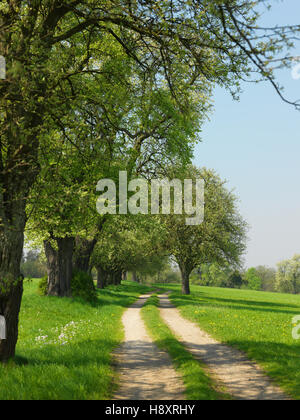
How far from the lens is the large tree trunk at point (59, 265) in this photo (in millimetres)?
25578

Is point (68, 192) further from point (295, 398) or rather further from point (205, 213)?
point (205, 213)

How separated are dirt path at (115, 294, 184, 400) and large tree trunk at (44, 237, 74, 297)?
466 inches

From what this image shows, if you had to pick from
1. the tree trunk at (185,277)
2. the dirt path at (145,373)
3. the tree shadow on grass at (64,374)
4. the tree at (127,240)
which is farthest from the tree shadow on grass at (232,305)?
the tree shadow on grass at (64,374)

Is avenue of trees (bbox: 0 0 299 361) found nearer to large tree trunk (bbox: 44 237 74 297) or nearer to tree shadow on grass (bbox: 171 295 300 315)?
large tree trunk (bbox: 44 237 74 297)

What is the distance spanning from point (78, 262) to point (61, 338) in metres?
17.1

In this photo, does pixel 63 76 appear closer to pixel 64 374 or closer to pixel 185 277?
pixel 64 374

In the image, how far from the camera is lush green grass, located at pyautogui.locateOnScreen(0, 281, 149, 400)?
7.63 m

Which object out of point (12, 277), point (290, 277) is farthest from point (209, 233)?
point (290, 277)

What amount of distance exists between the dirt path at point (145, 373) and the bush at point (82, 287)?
1268cm

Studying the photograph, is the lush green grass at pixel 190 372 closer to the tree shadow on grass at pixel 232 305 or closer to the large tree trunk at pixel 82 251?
the large tree trunk at pixel 82 251

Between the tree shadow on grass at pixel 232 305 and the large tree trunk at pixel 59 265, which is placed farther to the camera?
the tree shadow on grass at pixel 232 305
